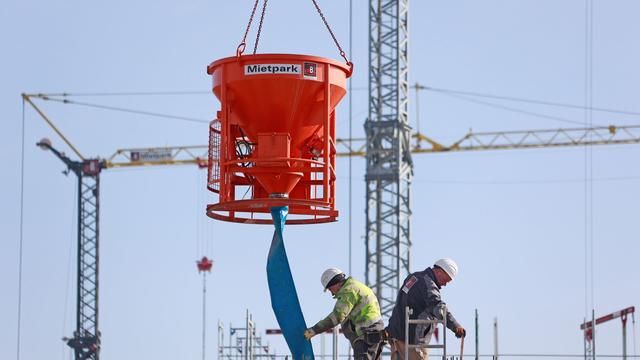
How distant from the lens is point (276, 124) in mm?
28625

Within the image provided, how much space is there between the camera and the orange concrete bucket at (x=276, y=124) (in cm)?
2827

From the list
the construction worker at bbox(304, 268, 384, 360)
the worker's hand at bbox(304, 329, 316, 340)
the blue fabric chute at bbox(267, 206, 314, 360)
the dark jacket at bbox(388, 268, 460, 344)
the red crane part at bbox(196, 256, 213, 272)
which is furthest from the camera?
the red crane part at bbox(196, 256, 213, 272)

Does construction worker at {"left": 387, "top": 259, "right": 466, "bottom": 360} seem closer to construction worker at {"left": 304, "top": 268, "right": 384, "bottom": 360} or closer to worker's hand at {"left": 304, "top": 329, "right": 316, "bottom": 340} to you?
construction worker at {"left": 304, "top": 268, "right": 384, "bottom": 360}

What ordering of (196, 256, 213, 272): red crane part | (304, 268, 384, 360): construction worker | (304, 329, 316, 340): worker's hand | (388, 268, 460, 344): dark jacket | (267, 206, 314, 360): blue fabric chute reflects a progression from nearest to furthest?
1. (388, 268, 460, 344): dark jacket
2. (304, 268, 384, 360): construction worker
3. (304, 329, 316, 340): worker's hand
4. (267, 206, 314, 360): blue fabric chute
5. (196, 256, 213, 272): red crane part

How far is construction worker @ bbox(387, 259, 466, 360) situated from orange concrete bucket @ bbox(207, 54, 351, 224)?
2799 mm

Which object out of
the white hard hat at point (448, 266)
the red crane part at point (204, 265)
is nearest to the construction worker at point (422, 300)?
the white hard hat at point (448, 266)

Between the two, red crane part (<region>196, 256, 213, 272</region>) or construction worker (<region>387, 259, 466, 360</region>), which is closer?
construction worker (<region>387, 259, 466, 360</region>)

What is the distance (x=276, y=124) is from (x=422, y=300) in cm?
454

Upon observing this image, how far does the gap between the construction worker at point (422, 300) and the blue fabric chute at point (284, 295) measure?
276 centimetres

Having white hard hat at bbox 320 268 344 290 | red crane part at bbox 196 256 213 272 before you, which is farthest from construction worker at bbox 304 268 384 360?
red crane part at bbox 196 256 213 272

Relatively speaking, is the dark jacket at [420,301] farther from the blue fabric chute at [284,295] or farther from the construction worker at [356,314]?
the blue fabric chute at [284,295]

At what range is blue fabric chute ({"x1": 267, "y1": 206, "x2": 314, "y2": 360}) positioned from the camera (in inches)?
1135

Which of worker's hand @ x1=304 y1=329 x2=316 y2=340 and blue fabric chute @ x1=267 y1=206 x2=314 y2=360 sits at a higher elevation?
blue fabric chute @ x1=267 y1=206 x2=314 y2=360

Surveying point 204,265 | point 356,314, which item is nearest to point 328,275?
point 356,314
